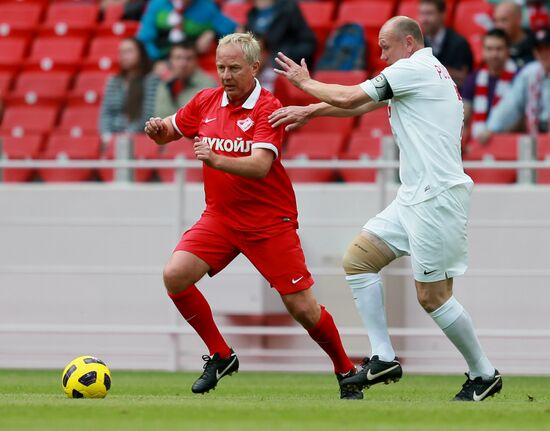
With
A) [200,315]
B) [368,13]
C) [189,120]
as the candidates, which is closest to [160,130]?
[189,120]

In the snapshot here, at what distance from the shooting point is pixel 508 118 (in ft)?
40.1

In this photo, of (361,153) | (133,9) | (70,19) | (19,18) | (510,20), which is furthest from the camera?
(19,18)

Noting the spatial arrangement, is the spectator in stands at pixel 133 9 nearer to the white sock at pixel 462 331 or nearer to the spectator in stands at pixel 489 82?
the spectator in stands at pixel 489 82

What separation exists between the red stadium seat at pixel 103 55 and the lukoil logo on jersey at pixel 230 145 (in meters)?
7.38

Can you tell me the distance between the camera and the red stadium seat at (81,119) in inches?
563

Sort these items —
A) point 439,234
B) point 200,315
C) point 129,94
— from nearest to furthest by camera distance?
point 439,234 → point 200,315 → point 129,94

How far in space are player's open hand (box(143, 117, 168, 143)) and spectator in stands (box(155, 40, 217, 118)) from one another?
4.99 meters

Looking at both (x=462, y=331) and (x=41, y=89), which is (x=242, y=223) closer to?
(x=462, y=331)

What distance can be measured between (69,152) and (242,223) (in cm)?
555

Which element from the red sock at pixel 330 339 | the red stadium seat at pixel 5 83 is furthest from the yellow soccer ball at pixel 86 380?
the red stadium seat at pixel 5 83

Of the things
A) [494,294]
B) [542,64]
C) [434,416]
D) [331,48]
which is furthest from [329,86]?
[331,48]

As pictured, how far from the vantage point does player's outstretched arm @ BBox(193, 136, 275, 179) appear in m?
7.54

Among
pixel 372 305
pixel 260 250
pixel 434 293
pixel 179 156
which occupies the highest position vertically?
pixel 179 156

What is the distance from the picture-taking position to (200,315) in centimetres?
824
